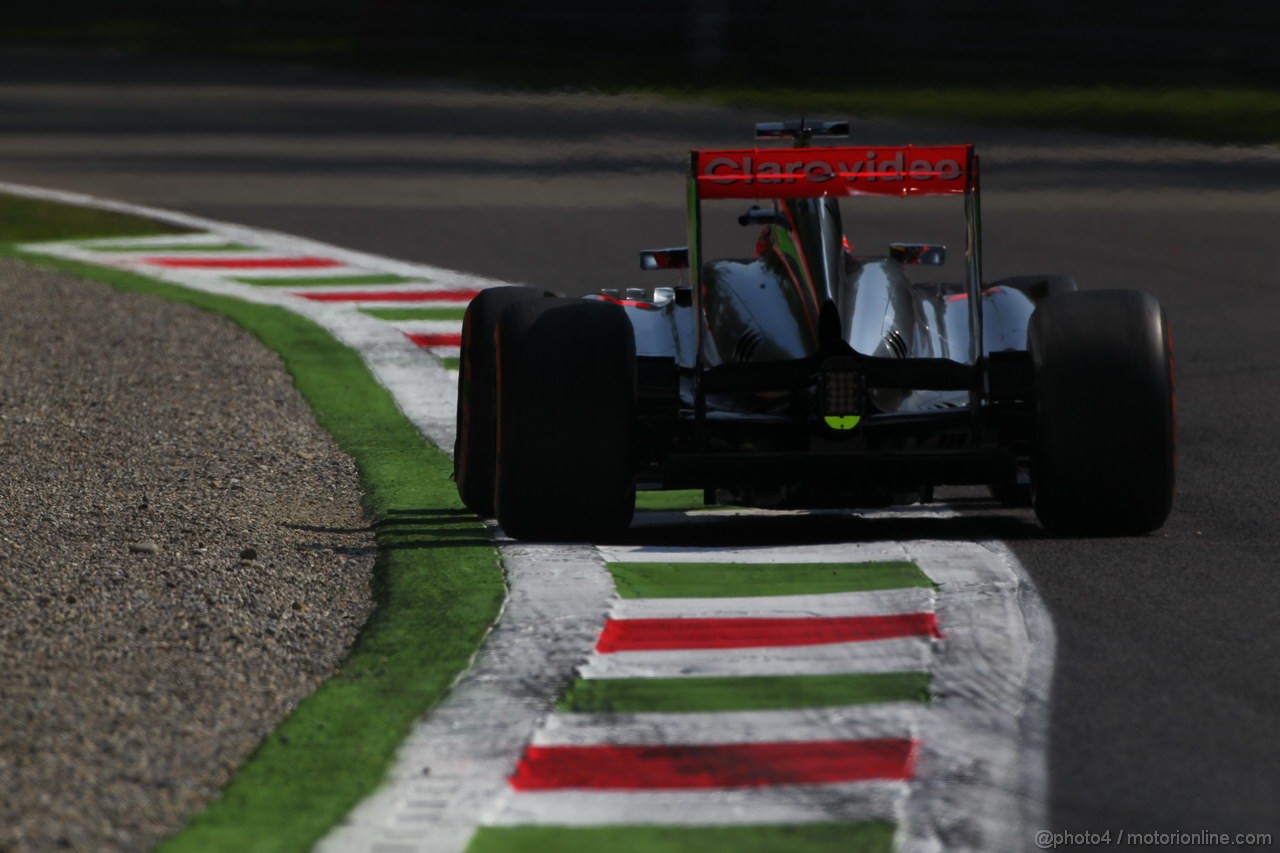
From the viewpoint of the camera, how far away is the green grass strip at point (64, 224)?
16281 millimetres

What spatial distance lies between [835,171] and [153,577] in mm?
2631

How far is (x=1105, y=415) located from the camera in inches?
254

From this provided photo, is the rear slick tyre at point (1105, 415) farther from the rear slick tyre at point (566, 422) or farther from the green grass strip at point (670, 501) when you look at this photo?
the green grass strip at point (670, 501)

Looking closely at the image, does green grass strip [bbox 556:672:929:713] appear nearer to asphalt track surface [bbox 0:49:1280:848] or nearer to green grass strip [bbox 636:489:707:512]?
asphalt track surface [bbox 0:49:1280:848]

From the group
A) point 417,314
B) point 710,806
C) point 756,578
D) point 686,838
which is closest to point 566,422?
point 756,578

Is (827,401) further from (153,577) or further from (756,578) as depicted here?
(153,577)

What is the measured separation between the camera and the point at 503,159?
19625 millimetres

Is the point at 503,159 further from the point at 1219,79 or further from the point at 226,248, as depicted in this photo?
the point at 1219,79

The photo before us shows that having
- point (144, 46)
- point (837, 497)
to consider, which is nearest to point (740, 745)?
point (837, 497)

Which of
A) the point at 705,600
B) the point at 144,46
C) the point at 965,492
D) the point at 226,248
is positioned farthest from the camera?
the point at 144,46

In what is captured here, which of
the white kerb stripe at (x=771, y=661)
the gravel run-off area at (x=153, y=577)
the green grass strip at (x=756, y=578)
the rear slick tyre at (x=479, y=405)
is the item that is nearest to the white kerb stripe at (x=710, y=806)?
the gravel run-off area at (x=153, y=577)

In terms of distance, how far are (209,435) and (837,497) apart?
3300 millimetres

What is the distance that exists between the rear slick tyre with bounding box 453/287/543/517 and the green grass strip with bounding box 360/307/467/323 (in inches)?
192

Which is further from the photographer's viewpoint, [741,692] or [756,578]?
[756,578]
